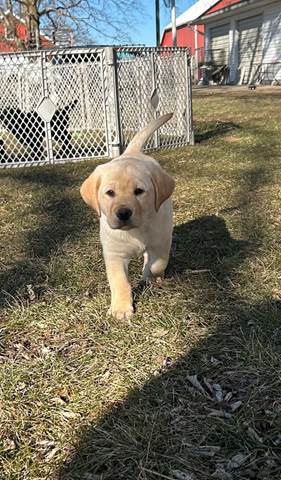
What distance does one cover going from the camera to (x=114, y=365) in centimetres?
227

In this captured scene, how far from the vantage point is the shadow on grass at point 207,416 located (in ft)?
5.59

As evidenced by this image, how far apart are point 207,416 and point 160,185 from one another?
3.77ft

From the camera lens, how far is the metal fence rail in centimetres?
751

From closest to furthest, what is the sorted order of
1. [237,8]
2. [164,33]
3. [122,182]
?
[122,182] → [237,8] → [164,33]

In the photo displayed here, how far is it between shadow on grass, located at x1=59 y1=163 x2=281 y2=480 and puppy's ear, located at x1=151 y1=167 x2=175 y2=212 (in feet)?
2.07

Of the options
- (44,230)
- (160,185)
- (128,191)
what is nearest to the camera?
(128,191)

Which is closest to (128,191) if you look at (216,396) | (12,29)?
(216,396)

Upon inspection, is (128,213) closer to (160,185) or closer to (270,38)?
(160,185)

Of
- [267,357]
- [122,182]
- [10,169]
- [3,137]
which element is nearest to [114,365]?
[267,357]

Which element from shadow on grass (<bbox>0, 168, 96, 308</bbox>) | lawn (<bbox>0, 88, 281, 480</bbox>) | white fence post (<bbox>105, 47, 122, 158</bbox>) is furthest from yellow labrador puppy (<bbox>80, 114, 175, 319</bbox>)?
white fence post (<bbox>105, 47, 122, 158</bbox>)

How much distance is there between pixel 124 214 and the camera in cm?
237

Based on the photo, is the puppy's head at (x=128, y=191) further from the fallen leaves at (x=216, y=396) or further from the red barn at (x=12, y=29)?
the red barn at (x=12, y=29)

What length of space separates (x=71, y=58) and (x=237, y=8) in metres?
17.8

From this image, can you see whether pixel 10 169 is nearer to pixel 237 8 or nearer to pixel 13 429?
pixel 13 429
